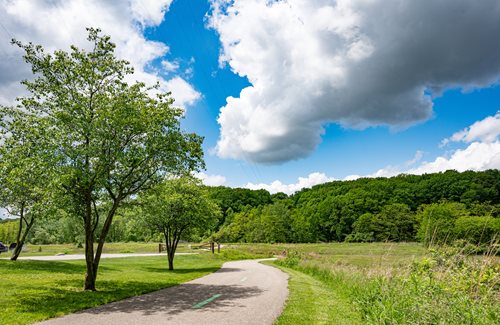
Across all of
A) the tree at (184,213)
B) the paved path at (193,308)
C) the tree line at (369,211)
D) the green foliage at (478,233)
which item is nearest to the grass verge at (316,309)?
the paved path at (193,308)

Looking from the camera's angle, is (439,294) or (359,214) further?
(359,214)

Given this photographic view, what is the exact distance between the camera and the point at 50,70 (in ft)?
46.1

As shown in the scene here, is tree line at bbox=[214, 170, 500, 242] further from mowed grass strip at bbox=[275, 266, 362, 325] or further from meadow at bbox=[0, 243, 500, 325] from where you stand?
meadow at bbox=[0, 243, 500, 325]

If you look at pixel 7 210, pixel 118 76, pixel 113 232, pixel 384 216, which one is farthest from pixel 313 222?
pixel 118 76

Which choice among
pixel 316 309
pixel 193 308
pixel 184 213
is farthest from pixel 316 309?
pixel 184 213

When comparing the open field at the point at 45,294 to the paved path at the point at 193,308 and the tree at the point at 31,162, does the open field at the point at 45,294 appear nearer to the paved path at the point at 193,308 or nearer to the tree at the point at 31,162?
the paved path at the point at 193,308

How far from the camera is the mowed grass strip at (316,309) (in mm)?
9562

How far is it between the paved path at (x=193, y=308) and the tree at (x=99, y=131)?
13.2 ft

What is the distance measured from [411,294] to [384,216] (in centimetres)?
8693

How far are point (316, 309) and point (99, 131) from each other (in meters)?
10.9

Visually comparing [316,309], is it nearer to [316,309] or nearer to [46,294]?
[316,309]

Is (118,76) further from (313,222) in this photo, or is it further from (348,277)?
(313,222)

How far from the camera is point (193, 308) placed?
11094mm

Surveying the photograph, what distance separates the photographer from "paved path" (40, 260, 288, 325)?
926cm
